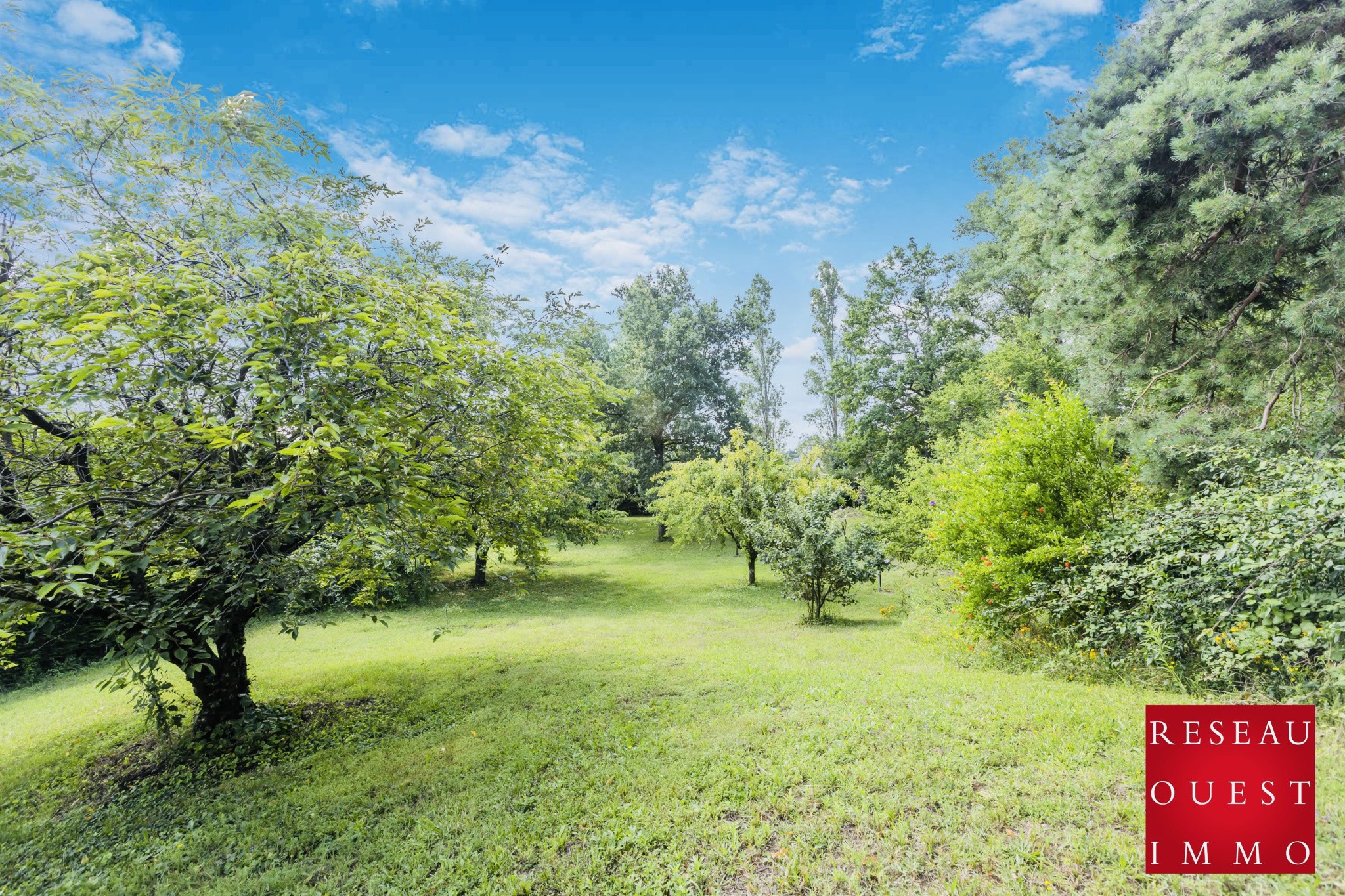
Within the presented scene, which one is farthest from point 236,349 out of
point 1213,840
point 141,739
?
point 1213,840

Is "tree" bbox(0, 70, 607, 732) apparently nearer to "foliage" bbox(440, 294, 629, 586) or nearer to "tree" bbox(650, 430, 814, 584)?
"foliage" bbox(440, 294, 629, 586)

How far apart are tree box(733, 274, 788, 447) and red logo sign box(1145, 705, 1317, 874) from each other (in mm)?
31901

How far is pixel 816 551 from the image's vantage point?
391 inches

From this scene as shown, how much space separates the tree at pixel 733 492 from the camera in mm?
15242

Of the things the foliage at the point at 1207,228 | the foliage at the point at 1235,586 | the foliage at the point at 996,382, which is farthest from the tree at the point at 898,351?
the foliage at the point at 1235,586

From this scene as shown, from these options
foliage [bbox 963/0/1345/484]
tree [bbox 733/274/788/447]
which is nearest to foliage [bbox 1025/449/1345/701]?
foliage [bbox 963/0/1345/484]

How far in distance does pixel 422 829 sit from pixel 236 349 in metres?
4.00

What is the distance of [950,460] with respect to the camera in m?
10.9

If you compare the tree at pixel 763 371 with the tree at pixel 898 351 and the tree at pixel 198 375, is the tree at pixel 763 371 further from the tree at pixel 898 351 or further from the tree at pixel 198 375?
the tree at pixel 198 375

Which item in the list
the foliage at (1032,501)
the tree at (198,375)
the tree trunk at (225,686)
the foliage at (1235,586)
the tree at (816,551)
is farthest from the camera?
the tree at (816,551)

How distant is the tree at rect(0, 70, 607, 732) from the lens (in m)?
3.11

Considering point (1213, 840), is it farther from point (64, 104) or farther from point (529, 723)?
point (64, 104)

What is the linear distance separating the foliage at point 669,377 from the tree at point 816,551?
16625mm

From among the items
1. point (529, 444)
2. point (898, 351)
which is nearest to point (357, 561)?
point (529, 444)
